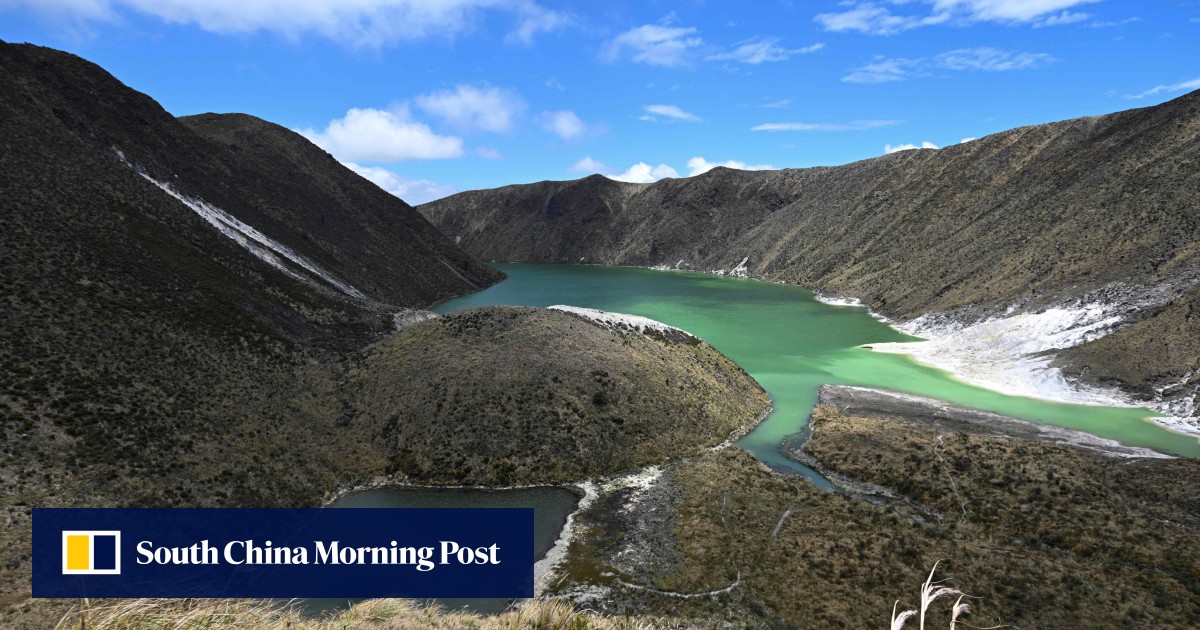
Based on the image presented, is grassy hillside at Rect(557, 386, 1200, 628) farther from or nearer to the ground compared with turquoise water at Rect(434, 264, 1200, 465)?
nearer to the ground

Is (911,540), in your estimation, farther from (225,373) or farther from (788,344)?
(788,344)

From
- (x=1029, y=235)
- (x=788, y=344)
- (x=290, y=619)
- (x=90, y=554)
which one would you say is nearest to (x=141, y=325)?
(x=90, y=554)

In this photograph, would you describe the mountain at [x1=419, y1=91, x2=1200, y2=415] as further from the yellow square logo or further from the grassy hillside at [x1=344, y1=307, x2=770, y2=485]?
the yellow square logo

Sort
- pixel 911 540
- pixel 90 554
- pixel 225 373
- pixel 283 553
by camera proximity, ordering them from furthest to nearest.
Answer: pixel 225 373, pixel 911 540, pixel 283 553, pixel 90 554

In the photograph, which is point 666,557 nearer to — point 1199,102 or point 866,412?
point 866,412

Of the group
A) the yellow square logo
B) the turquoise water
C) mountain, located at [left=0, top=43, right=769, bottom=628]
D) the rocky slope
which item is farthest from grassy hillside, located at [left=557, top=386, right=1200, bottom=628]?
the rocky slope
